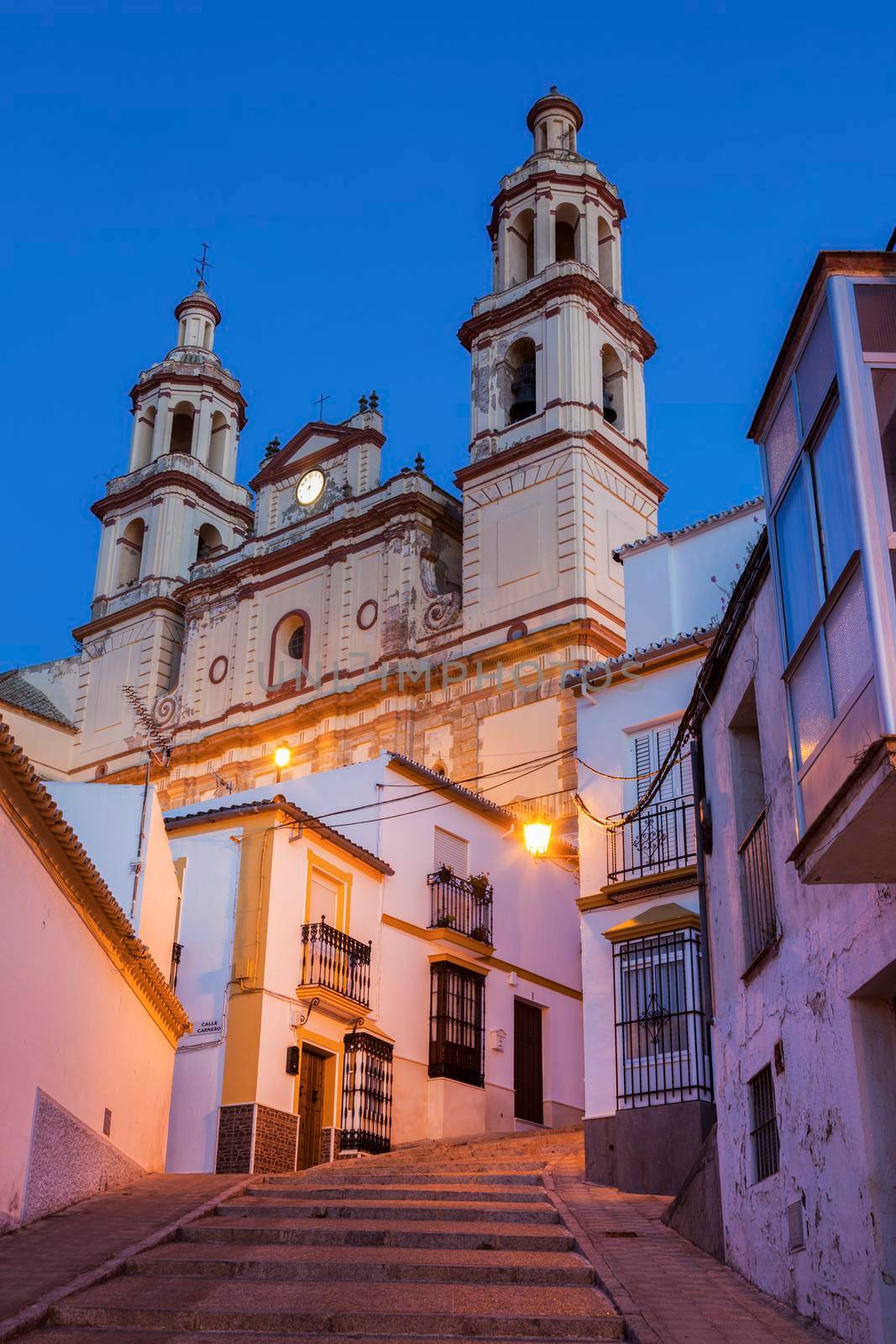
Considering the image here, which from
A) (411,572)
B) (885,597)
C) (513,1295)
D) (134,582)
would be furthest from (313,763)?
(885,597)

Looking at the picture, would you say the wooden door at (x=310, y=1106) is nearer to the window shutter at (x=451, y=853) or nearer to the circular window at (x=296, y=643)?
the window shutter at (x=451, y=853)

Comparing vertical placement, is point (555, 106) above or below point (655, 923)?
above

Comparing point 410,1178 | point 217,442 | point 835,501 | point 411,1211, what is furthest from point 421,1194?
point 217,442

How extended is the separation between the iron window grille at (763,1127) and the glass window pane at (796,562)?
323 centimetres

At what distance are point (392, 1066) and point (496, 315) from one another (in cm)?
2163

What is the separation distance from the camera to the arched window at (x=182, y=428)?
158 ft

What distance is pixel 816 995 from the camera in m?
8.22

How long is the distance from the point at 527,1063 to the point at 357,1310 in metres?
17.1

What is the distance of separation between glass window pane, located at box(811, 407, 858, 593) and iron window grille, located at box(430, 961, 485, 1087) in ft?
56.8

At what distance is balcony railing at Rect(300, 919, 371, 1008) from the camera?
21219 millimetres

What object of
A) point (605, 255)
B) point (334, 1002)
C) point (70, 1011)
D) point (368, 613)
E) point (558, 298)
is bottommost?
point (70, 1011)

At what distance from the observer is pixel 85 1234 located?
38.2ft

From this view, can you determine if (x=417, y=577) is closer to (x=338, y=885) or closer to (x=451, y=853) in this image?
(x=451, y=853)

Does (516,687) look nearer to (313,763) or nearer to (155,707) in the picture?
(313,763)
